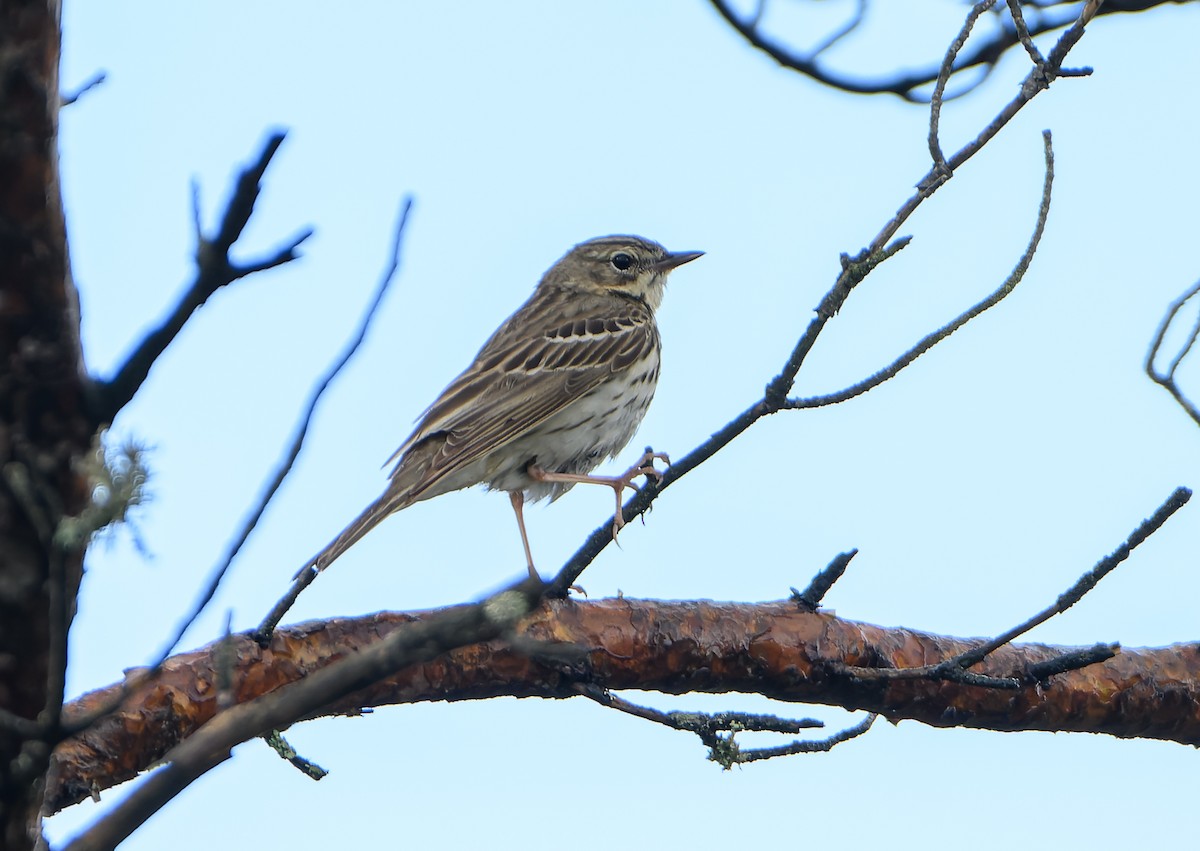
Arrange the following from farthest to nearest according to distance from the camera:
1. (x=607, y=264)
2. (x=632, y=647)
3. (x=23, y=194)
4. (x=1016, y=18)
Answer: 1. (x=607, y=264)
2. (x=632, y=647)
3. (x=1016, y=18)
4. (x=23, y=194)

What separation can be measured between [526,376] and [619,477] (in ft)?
7.78

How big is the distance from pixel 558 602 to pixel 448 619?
3.41 meters

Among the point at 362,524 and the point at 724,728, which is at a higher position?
the point at 362,524

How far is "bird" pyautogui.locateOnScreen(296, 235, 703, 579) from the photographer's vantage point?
8742 millimetres

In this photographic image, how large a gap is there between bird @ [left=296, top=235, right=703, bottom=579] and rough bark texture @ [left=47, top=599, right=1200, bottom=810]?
201cm

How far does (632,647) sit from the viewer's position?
5617 millimetres

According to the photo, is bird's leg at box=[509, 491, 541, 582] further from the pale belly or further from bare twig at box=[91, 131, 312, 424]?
bare twig at box=[91, 131, 312, 424]

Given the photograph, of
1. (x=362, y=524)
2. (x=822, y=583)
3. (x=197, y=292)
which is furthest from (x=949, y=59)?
(x=362, y=524)

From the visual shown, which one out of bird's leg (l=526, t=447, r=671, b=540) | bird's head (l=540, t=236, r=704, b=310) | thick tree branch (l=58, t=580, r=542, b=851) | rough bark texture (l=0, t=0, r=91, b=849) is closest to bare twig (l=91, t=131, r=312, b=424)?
rough bark texture (l=0, t=0, r=91, b=849)

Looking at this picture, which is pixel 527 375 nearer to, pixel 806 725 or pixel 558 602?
pixel 558 602

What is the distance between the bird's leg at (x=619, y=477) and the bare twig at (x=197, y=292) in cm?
221

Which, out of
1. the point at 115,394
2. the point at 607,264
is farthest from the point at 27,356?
the point at 607,264

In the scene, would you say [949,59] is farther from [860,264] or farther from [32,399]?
[32,399]

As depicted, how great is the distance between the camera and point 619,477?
7.52 meters
